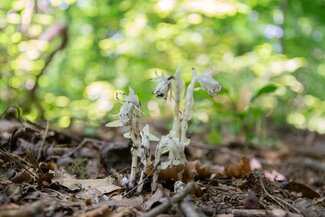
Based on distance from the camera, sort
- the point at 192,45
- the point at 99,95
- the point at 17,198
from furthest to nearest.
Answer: the point at 192,45 → the point at 99,95 → the point at 17,198

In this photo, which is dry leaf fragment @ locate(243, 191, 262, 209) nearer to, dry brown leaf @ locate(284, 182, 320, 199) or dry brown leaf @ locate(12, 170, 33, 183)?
dry brown leaf @ locate(284, 182, 320, 199)

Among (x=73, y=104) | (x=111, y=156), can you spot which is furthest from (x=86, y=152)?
(x=73, y=104)

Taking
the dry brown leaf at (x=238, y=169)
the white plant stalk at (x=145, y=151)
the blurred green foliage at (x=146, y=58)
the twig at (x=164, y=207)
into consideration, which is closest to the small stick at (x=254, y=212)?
the twig at (x=164, y=207)

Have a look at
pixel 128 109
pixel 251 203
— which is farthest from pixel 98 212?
pixel 251 203

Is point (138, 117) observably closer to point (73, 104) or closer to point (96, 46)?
point (73, 104)

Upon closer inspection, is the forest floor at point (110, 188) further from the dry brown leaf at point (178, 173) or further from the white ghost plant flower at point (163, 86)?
the white ghost plant flower at point (163, 86)

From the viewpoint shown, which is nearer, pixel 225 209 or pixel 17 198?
pixel 17 198
